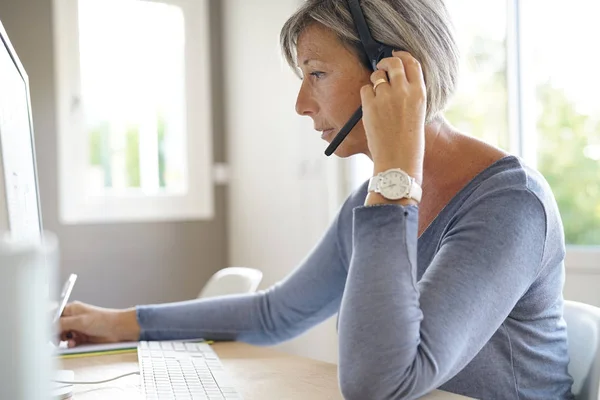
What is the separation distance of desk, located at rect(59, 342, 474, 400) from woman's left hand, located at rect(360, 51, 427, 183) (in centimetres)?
31

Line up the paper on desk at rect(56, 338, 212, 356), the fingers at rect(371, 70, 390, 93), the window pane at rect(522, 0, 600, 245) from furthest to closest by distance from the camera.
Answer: the window pane at rect(522, 0, 600, 245)
the paper on desk at rect(56, 338, 212, 356)
the fingers at rect(371, 70, 390, 93)

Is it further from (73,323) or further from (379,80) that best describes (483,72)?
(73,323)

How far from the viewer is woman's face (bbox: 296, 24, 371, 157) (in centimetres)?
117

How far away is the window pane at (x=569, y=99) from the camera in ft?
6.77

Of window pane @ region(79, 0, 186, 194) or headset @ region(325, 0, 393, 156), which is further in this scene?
window pane @ region(79, 0, 186, 194)

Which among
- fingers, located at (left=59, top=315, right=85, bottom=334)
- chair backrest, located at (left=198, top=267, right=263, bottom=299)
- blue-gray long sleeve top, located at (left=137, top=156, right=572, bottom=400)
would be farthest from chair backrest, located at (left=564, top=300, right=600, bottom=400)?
fingers, located at (left=59, top=315, right=85, bottom=334)

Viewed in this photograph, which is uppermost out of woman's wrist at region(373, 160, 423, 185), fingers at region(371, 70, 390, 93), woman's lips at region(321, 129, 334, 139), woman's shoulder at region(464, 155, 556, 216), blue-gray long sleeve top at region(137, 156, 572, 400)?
fingers at region(371, 70, 390, 93)

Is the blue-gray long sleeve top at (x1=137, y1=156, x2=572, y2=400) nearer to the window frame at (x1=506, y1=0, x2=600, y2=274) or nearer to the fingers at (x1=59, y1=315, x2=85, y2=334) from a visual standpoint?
the fingers at (x1=59, y1=315, x2=85, y2=334)

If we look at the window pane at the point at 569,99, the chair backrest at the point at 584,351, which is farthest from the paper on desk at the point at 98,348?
the window pane at the point at 569,99

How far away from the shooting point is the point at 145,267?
336cm

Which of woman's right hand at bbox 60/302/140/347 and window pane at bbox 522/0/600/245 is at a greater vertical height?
window pane at bbox 522/0/600/245

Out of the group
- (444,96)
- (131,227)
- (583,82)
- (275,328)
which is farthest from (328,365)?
(131,227)

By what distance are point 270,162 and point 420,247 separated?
2134 millimetres

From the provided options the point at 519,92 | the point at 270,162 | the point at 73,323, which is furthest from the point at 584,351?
the point at 270,162
